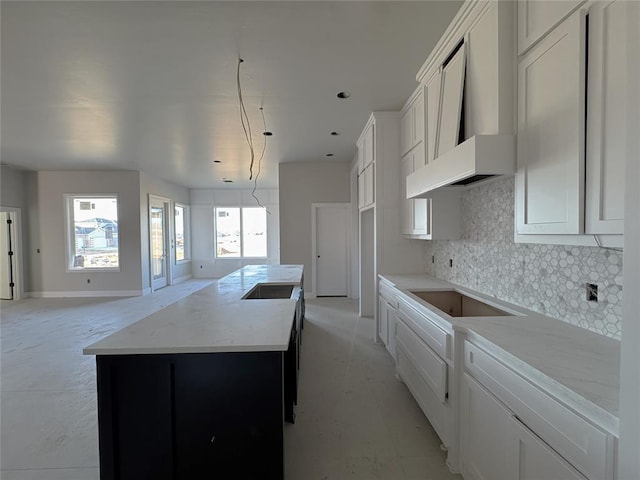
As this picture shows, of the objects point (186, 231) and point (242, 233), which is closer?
point (186, 231)

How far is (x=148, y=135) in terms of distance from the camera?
14.1 ft

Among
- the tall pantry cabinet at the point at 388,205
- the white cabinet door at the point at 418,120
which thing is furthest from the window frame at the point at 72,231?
the white cabinet door at the point at 418,120

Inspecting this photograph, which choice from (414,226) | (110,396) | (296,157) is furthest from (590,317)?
(296,157)

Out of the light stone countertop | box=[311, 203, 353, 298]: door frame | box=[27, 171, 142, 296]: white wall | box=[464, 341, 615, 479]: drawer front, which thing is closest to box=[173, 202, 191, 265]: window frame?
box=[27, 171, 142, 296]: white wall

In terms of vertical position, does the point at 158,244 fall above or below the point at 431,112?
below

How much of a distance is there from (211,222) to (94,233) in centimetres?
305

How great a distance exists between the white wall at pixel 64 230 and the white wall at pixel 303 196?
3.42m

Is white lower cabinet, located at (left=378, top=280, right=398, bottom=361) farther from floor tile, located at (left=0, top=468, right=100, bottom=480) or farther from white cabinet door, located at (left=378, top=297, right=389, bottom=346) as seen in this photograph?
floor tile, located at (left=0, top=468, right=100, bottom=480)

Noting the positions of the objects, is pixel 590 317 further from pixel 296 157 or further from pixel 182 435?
pixel 296 157

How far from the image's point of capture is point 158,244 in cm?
780

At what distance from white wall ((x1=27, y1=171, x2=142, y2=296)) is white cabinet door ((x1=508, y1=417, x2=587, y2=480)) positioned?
7431 millimetres

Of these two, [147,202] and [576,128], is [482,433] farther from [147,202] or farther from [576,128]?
[147,202]

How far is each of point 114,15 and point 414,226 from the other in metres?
2.98

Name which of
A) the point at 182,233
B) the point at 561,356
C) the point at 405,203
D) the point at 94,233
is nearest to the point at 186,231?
the point at 182,233
